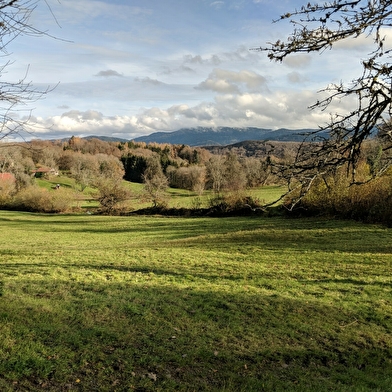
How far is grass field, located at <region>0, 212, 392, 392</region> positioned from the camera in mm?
4859

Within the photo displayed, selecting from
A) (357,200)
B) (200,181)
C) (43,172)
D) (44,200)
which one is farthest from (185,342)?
(43,172)

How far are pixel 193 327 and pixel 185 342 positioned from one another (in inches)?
27.3

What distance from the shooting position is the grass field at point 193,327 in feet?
15.9

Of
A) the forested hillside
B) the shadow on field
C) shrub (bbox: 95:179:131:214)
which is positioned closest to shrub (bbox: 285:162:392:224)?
the forested hillside

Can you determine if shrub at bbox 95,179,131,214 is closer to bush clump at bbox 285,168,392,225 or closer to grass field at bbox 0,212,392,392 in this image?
bush clump at bbox 285,168,392,225

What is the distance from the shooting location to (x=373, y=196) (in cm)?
2914

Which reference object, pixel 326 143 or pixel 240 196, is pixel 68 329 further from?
pixel 240 196

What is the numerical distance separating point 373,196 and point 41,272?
27286 millimetres

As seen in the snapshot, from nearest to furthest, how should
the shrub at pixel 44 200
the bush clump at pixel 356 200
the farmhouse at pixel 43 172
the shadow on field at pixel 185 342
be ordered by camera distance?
the shadow on field at pixel 185 342 → the bush clump at pixel 356 200 → the shrub at pixel 44 200 → the farmhouse at pixel 43 172

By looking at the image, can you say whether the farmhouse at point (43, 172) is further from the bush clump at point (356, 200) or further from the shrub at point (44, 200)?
the bush clump at point (356, 200)

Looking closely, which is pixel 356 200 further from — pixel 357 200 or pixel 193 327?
pixel 193 327

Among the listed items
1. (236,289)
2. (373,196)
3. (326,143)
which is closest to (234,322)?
(236,289)

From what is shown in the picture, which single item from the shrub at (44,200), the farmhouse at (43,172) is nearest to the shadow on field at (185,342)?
the shrub at (44,200)

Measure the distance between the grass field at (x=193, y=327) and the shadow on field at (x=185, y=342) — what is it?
0.02 metres
